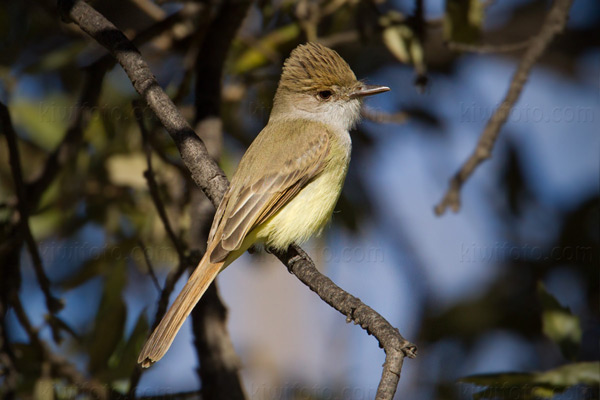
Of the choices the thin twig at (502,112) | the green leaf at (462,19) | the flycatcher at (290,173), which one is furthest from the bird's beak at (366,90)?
the thin twig at (502,112)

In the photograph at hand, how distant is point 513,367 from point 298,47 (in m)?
2.33

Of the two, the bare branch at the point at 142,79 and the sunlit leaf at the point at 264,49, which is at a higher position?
the sunlit leaf at the point at 264,49

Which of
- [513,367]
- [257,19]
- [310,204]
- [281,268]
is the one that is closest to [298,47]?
[310,204]

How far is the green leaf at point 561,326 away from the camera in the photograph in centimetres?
334

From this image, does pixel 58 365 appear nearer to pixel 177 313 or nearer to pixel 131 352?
pixel 131 352

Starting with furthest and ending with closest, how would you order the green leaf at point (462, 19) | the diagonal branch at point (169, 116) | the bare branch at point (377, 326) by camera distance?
the green leaf at point (462, 19) < the diagonal branch at point (169, 116) < the bare branch at point (377, 326)

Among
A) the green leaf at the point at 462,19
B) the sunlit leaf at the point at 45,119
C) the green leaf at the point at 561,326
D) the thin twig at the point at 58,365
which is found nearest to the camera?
the green leaf at the point at 561,326

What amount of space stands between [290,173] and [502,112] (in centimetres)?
113

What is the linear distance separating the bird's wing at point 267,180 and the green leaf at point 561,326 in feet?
4.34

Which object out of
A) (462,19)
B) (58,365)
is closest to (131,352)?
(58,365)

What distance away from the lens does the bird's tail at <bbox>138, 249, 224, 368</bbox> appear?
3.03 meters

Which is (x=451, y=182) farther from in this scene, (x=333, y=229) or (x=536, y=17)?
(x=536, y=17)

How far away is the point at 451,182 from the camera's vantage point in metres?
4.00

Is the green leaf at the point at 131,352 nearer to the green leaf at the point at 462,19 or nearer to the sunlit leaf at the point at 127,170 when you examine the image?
the sunlit leaf at the point at 127,170
